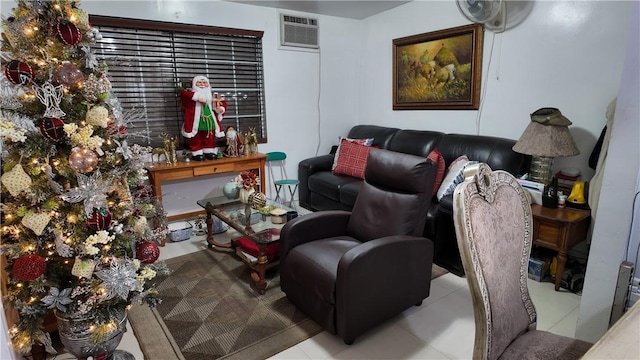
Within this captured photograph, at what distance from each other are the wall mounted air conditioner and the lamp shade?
262cm

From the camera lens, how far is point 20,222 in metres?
1.51

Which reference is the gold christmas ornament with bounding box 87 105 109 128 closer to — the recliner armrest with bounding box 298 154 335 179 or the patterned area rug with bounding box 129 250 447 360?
the patterned area rug with bounding box 129 250 447 360

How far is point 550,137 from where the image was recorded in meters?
2.52

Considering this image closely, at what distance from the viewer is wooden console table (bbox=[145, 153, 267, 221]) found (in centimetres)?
327

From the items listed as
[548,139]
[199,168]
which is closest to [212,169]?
[199,168]

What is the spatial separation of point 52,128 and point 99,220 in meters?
0.42

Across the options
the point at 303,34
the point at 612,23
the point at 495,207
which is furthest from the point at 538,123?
the point at 303,34

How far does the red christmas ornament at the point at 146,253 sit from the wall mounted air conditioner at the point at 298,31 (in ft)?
9.85

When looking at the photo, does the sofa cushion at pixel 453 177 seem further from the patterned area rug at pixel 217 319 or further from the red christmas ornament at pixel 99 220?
the red christmas ornament at pixel 99 220

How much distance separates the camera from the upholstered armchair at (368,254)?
1882mm

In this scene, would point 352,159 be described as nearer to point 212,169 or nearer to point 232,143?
point 232,143

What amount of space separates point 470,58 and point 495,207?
Result: 2.70 metres

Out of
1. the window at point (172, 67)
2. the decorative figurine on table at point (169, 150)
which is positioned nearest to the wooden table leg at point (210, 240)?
the decorative figurine on table at point (169, 150)

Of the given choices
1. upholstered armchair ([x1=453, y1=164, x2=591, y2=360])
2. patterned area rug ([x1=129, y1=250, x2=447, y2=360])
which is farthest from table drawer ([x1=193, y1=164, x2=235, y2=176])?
upholstered armchair ([x1=453, y1=164, x2=591, y2=360])
